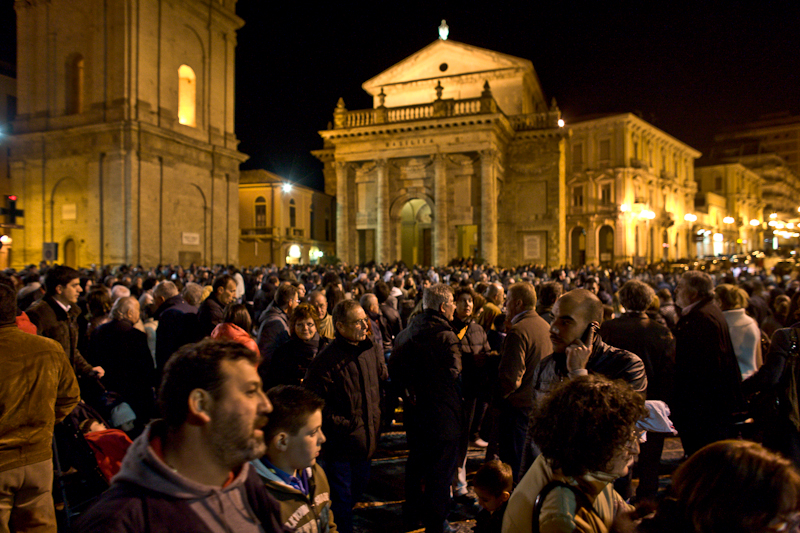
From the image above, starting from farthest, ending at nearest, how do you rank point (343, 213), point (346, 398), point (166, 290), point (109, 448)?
1. point (343, 213)
2. point (166, 290)
3. point (346, 398)
4. point (109, 448)

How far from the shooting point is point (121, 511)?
54.7 inches

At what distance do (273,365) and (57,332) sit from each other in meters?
2.18

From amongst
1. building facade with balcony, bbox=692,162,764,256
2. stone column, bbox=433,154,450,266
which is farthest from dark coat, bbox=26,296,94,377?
building facade with balcony, bbox=692,162,764,256

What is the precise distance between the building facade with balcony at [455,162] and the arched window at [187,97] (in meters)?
9.48

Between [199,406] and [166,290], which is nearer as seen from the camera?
[199,406]

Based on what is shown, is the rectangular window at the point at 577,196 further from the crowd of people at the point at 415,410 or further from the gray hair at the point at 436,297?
the gray hair at the point at 436,297

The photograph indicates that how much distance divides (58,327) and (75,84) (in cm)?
2684

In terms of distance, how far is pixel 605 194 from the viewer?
163 ft

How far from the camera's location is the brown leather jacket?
298 centimetres

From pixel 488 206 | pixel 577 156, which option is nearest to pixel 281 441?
pixel 488 206

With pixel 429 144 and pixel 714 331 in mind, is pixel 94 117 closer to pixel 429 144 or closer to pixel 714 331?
→ pixel 429 144

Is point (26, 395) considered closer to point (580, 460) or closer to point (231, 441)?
point (231, 441)

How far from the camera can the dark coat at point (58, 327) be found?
15.5 feet

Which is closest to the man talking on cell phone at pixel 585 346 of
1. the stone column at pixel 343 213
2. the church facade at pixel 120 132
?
the church facade at pixel 120 132
